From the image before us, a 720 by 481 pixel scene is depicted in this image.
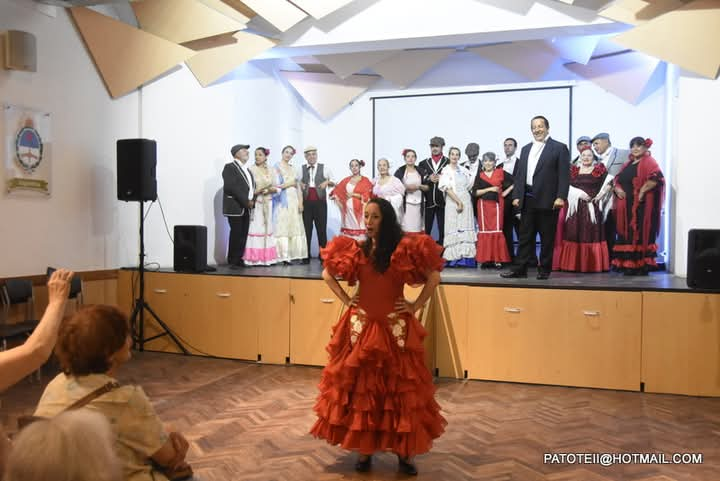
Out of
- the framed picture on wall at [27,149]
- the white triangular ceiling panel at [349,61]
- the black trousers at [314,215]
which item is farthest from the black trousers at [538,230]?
the framed picture on wall at [27,149]

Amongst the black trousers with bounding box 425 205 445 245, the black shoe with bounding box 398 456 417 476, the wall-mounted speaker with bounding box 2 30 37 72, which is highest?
the wall-mounted speaker with bounding box 2 30 37 72

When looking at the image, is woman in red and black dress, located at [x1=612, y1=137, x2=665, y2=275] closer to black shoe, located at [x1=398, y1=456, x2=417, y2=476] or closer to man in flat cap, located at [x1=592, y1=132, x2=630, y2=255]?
man in flat cap, located at [x1=592, y1=132, x2=630, y2=255]

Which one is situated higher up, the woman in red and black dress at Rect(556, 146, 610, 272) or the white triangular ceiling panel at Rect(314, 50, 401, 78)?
the white triangular ceiling panel at Rect(314, 50, 401, 78)

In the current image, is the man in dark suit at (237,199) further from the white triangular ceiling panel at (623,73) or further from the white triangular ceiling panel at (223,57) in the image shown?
the white triangular ceiling panel at (623,73)

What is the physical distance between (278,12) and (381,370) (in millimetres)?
4389

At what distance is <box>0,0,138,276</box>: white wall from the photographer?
Result: 16.1 feet

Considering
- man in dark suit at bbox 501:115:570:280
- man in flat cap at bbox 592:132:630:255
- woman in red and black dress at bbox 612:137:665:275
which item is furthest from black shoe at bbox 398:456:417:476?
man in flat cap at bbox 592:132:630:255

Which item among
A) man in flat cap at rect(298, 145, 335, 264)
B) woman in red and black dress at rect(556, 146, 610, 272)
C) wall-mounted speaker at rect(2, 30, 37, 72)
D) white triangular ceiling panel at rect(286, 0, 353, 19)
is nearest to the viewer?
wall-mounted speaker at rect(2, 30, 37, 72)

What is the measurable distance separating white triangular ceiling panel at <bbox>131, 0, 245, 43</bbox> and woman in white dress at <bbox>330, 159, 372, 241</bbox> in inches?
87.7

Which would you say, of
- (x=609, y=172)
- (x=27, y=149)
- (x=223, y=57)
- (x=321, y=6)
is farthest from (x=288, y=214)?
(x=609, y=172)

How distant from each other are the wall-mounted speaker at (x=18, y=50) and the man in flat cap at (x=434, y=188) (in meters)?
4.36

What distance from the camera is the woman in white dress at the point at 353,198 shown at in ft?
24.5

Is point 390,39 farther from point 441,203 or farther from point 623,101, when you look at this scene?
point 623,101

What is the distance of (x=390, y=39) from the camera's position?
6051mm
